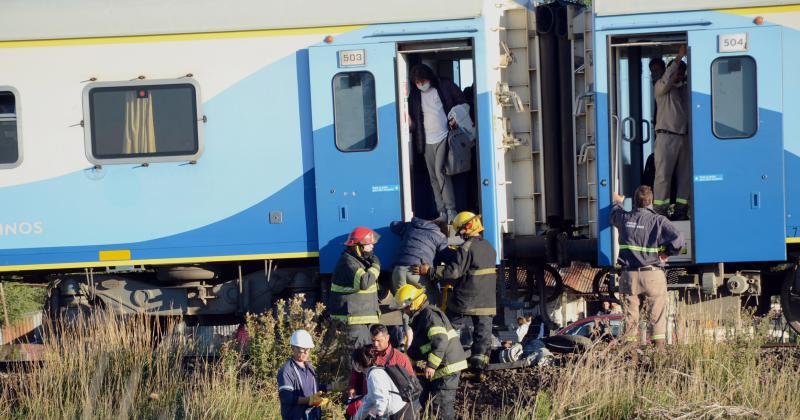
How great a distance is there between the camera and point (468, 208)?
11.0m

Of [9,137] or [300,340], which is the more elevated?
[9,137]

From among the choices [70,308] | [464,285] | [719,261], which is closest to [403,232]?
[464,285]

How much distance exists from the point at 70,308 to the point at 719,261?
6.69 m

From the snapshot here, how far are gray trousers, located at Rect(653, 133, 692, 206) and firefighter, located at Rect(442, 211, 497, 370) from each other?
211 centimetres

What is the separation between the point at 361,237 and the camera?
974 cm

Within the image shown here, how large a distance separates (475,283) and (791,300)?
3.36m

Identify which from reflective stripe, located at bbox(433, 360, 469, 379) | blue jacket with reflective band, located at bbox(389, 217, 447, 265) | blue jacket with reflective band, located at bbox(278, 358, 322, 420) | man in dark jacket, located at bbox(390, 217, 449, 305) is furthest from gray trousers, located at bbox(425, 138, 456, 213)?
blue jacket with reflective band, located at bbox(278, 358, 322, 420)

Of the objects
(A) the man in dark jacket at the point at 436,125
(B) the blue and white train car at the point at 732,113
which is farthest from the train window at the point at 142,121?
(B) the blue and white train car at the point at 732,113

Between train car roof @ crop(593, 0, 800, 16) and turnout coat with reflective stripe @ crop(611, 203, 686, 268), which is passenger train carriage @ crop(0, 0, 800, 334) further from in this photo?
turnout coat with reflective stripe @ crop(611, 203, 686, 268)

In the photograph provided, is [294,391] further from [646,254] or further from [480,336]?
[646,254]

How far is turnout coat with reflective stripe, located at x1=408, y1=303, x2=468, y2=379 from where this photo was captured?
323 inches

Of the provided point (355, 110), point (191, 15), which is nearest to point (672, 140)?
point (355, 110)

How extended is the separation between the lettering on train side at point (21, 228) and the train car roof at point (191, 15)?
1.86m

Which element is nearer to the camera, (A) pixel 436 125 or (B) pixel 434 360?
(B) pixel 434 360
